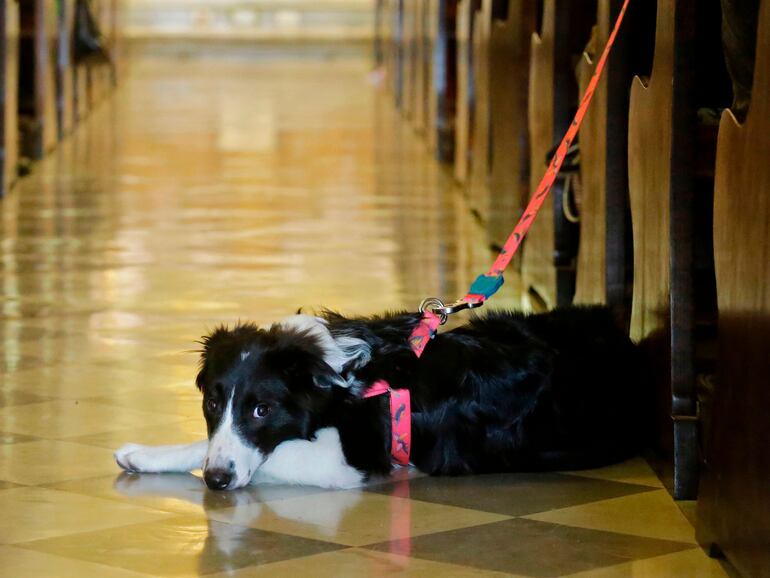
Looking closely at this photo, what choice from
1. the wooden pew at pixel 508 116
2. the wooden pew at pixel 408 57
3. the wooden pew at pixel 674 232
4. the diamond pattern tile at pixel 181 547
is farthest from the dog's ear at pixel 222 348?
the wooden pew at pixel 408 57

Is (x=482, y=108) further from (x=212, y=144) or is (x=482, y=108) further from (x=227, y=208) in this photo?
(x=212, y=144)

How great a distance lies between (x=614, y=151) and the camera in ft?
13.3

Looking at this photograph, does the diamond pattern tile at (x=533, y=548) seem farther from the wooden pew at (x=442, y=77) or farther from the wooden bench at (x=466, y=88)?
the wooden pew at (x=442, y=77)

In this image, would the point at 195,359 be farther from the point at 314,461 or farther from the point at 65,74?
the point at 65,74

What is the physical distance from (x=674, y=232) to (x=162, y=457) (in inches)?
49.2

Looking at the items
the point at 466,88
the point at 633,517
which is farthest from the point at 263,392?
the point at 466,88

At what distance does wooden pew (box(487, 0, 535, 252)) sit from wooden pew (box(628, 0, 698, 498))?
2.91m

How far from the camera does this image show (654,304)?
3.42 meters

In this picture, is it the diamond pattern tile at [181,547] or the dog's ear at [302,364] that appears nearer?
the diamond pattern tile at [181,547]

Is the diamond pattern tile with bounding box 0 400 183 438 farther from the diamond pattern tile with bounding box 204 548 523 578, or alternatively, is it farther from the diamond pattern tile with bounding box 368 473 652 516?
the diamond pattern tile with bounding box 204 548 523 578

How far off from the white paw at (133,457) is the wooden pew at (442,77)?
26.3 feet

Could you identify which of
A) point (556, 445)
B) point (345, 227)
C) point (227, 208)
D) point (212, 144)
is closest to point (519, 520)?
point (556, 445)

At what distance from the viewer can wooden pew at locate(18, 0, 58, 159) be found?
10844mm

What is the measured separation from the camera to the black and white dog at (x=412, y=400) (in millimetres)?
3104
